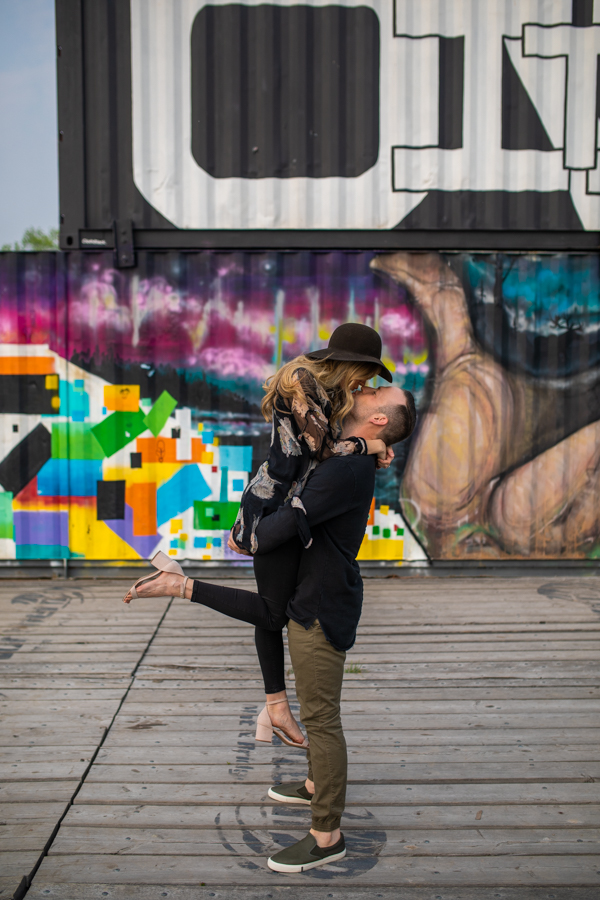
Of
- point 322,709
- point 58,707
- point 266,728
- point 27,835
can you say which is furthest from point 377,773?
point 58,707

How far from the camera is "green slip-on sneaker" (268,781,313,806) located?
2602mm

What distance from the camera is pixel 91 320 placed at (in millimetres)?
5664

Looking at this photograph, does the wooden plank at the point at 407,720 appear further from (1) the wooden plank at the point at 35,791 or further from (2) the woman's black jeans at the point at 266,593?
(2) the woman's black jeans at the point at 266,593

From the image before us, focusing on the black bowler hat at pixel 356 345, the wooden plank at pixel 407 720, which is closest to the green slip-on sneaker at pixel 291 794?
the wooden plank at pixel 407 720

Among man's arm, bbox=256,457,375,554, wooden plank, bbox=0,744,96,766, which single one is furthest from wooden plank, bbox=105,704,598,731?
man's arm, bbox=256,457,375,554

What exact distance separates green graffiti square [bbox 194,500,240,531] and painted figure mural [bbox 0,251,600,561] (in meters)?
0.01

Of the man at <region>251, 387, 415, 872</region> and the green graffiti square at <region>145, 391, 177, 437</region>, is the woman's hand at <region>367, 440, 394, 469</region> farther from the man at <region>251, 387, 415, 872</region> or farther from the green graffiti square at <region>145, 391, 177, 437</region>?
the green graffiti square at <region>145, 391, 177, 437</region>

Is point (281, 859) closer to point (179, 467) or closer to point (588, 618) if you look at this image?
point (588, 618)

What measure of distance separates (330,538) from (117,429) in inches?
153

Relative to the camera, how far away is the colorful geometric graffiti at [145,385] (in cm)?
566

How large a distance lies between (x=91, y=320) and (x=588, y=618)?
4.67 metres

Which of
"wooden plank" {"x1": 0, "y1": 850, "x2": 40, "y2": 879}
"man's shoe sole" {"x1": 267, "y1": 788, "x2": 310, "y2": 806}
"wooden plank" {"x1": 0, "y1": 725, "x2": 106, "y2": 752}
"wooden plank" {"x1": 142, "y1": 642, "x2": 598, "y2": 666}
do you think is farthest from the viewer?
"wooden plank" {"x1": 142, "y1": 642, "x2": 598, "y2": 666}

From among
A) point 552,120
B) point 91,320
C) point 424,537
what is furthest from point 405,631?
point 552,120

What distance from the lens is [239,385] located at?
5734 millimetres
